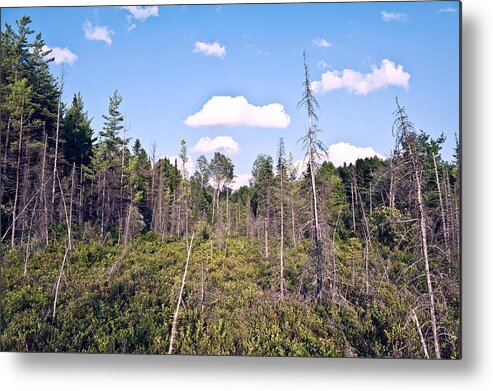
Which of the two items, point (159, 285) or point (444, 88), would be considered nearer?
point (444, 88)

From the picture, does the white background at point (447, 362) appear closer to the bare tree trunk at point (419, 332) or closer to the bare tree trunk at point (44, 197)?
the bare tree trunk at point (419, 332)

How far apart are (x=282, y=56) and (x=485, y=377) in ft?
12.1

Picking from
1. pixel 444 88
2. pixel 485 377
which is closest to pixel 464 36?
pixel 444 88

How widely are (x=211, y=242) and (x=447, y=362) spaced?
260 cm

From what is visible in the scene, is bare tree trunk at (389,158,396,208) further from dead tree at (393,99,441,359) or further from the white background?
the white background

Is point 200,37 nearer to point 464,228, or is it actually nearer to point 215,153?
point 215,153

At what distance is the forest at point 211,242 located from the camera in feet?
15.4

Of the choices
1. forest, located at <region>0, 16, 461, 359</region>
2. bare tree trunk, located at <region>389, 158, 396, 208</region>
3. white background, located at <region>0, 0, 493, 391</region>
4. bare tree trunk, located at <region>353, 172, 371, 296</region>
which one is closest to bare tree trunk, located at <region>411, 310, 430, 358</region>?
forest, located at <region>0, 16, 461, 359</region>

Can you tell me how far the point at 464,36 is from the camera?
15.1ft

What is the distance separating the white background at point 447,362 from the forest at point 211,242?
0.12 metres

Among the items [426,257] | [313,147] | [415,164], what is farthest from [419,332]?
[313,147]

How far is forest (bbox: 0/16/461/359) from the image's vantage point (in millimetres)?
4680

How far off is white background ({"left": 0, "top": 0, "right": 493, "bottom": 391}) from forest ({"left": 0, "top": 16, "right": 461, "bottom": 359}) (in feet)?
0.38

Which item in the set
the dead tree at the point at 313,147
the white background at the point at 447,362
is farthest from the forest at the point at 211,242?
the white background at the point at 447,362
